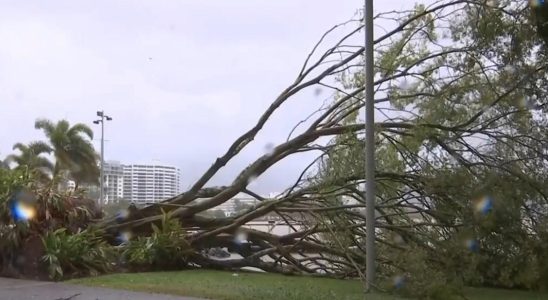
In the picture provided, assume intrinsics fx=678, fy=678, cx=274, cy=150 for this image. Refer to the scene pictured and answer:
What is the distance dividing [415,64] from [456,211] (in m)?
3.93

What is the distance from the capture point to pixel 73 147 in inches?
1943

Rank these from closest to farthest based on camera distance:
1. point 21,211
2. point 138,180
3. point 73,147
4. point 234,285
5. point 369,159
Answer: point 369,159
point 234,285
point 21,211
point 138,180
point 73,147

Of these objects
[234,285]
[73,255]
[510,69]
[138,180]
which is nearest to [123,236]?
[73,255]

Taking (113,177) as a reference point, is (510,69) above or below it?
below

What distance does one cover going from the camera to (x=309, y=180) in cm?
1689

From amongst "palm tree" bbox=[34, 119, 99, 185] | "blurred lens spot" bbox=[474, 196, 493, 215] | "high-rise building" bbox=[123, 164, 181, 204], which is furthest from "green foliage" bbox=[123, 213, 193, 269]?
"palm tree" bbox=[34, 119, 99, 185]

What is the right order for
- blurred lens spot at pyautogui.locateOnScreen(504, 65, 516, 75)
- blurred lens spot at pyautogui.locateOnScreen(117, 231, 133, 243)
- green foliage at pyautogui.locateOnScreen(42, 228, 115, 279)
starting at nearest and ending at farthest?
blurred lens spot at pyautogui.locateOnScreen(504, 65, 516, 75) → green foliage at pyautogui.locateOnScreen(42, 228, 115, 279) → blurred lens spot at pyautogui.locateOnScreen(117, 231, 133, 243)

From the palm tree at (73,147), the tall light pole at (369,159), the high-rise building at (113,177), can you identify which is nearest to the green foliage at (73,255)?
the tall light pole at (369,159)

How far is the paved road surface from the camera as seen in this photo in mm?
11492

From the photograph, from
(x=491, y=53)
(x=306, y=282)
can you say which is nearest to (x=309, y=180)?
(x=306, y=282)

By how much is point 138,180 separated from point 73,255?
82.2 ft

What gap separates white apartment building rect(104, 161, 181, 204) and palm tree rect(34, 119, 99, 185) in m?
1.63

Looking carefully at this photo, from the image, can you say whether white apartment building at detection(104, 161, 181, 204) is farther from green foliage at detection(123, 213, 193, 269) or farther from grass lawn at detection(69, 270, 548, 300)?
grass lawn at detection(69, 270, 548, 300)

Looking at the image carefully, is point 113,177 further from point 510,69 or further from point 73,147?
point 510,69
